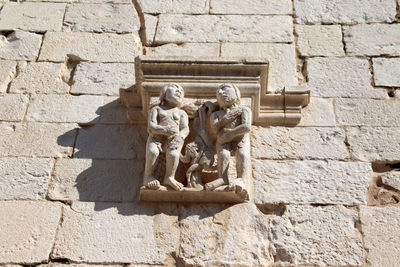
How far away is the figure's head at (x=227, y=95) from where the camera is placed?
4.18m

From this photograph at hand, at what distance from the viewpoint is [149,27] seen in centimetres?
527

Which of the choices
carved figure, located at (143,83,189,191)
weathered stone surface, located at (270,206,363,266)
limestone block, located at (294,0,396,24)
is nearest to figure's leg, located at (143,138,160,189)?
carved figure, located at (143,83,189,191)

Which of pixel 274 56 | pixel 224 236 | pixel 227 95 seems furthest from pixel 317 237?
pixel 274 56

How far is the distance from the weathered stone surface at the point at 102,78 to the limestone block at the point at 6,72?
0.49m

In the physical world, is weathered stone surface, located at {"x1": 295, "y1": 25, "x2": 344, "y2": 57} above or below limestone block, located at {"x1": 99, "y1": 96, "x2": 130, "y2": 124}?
above

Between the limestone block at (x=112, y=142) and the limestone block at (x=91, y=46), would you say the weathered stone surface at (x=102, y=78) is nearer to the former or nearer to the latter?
the limestone block at (x=91, y=46)

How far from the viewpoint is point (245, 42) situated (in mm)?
5125

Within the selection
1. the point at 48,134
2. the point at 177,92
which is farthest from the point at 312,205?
the point at 48,134

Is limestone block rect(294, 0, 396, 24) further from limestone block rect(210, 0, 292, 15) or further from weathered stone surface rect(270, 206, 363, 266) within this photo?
weathered stone surface rect(270, 206, 363, 266)

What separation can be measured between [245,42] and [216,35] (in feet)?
0.79

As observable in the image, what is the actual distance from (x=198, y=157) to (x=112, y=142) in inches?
28.0

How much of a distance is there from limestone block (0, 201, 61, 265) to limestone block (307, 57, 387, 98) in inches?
81.1

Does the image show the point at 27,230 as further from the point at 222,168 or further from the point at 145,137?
the point at 222,168

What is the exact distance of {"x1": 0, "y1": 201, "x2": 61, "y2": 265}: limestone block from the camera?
379cm
